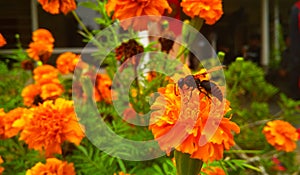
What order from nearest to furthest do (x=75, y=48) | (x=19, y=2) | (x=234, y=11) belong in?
(x=75, y=48) → (x=19, y=2) → (x=234, y=11)

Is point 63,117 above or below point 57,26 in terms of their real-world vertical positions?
below

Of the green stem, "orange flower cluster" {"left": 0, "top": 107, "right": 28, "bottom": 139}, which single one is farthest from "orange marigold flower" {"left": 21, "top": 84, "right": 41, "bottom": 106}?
the green stem

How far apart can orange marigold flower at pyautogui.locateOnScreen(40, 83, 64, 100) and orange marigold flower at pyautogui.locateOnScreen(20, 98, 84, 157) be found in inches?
7.6

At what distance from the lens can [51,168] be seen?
0.72 metres

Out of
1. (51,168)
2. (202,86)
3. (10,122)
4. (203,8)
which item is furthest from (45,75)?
(202,86)

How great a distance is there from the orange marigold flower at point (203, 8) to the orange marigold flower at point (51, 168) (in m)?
0.33

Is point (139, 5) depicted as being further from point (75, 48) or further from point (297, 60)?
point (75, 48)

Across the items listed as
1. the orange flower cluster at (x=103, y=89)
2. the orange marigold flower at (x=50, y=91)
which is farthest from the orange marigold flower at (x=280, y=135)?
the orange marigold flower at (x=50, y=91)

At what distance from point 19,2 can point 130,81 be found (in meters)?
4.38

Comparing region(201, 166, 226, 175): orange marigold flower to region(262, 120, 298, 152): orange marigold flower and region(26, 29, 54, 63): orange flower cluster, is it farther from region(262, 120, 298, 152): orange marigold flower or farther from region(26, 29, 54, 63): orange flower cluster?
region(26, 29, 54, 63): orange flower cluster

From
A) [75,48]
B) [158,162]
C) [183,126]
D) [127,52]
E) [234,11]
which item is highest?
[234,11]

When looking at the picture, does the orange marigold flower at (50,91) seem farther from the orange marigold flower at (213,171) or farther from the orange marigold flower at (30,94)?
the orange marigold flower at (213,171)

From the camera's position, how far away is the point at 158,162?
834mm

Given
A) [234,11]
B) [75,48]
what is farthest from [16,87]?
[234,11]
